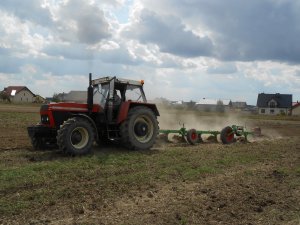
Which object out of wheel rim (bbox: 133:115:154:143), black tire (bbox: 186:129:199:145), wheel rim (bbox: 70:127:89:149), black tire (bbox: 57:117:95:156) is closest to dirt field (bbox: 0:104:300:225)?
black tire (bbox: 57:117:95:156)

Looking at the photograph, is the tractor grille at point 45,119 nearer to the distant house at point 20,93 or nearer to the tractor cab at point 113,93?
the tractor cab at point 113,93

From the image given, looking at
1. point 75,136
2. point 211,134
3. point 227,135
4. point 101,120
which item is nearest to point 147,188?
point 75,136

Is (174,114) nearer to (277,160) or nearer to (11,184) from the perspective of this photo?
(277,160)

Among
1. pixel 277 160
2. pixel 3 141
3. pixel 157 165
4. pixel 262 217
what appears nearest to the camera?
pixel 262 217

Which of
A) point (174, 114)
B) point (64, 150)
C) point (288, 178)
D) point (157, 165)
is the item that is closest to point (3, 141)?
point (64, 150)

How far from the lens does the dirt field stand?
21.4ft

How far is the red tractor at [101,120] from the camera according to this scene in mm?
11577

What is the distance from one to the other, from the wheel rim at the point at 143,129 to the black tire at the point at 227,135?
387cm

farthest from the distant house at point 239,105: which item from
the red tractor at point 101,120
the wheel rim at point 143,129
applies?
the red tractor at point 101,120

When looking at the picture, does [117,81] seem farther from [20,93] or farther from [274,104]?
[20,93]

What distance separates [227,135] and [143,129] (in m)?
4.56

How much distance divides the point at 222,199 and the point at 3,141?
920 cm

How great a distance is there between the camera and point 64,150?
11.2 m

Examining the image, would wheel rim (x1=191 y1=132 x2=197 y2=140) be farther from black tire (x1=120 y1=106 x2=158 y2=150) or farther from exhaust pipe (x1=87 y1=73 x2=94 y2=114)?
exhaust pipe (x1=87 y1=73 x2=94 y2=114)
